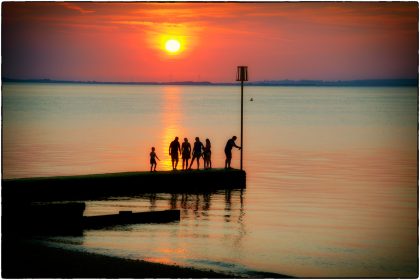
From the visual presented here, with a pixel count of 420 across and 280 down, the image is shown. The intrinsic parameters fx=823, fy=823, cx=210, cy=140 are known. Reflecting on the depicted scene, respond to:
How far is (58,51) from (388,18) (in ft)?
66.1

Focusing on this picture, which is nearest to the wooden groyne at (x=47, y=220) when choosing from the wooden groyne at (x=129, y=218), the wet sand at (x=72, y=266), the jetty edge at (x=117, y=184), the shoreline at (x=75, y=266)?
the wooden groyne at (x=129, y=218)

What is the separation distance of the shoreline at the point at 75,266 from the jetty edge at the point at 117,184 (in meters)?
6.98

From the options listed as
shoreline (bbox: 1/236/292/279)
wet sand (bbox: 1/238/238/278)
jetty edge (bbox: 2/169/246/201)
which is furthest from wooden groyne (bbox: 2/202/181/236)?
jetty edge (bbox: 2/169/246/201)

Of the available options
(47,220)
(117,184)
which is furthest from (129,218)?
(117,184)

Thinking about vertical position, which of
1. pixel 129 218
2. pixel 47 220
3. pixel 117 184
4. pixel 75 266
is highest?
pixel 117 184

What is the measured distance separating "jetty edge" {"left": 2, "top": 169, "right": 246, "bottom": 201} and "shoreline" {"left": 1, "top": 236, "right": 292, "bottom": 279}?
698 centimetres

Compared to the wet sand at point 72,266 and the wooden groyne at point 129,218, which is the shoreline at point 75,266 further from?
the wooden groyne at point 129,218

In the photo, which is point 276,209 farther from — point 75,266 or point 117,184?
point 75,266

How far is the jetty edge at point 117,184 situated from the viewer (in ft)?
94.1

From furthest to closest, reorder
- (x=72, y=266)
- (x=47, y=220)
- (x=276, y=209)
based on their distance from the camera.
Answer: (x=276, y=209) → (x=47, y=220) → (x=72, y=266)

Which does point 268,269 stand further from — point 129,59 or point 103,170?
point 129,59

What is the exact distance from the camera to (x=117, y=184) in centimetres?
3120

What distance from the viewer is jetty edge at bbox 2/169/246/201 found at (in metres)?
28.7

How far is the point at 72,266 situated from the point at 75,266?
0.28 ft
